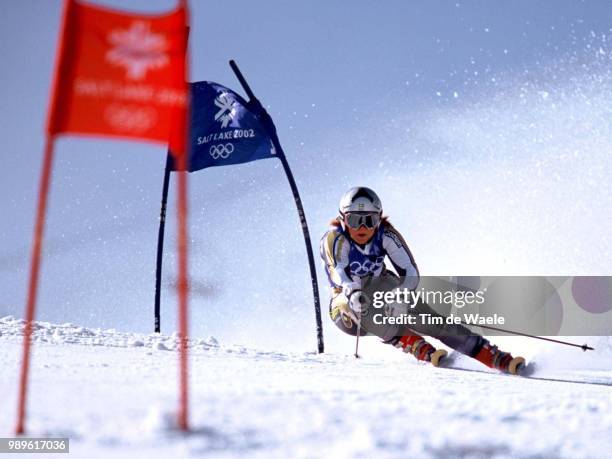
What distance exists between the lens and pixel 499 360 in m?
6.91

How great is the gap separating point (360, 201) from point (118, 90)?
5184 mm

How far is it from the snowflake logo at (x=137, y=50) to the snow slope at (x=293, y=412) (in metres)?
1.44

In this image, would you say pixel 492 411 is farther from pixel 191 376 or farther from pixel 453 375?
pixel 453 375

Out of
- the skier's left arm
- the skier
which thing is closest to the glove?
the skier

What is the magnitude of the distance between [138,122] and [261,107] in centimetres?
656

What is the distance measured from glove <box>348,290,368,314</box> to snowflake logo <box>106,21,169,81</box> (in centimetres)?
488

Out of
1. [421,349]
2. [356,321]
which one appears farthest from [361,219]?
[421,349]

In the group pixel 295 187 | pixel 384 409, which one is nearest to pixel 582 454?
pixel 384 409

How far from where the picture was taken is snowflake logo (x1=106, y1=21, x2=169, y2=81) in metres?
2.72

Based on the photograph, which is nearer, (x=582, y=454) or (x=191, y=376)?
(x=582, y=454)

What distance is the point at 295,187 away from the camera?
Answer: 899 centimetres

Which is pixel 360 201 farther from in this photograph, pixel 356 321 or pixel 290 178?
pixel 290 178

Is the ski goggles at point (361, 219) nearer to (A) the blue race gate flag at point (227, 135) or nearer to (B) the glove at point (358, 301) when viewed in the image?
(B) the glove at point (358, 301)

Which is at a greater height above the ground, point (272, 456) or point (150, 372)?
point (150, 372)
